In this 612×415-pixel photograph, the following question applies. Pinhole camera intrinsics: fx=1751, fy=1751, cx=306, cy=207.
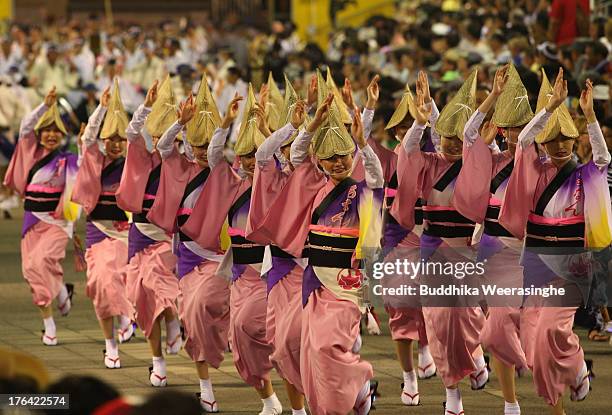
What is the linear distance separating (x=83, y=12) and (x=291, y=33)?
18.2m

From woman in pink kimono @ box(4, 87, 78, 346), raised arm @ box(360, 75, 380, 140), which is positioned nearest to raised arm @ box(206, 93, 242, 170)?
raised arm @ box(360, 75, 380, 140)

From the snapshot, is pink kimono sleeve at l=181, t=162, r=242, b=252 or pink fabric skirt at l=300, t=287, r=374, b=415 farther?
pink kimono sleeve at l=181, t=162, r=242, b=252

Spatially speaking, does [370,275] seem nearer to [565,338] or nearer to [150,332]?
[565,338]

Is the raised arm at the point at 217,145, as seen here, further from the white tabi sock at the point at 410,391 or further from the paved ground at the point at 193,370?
the white tabi sock at the point at 410,391

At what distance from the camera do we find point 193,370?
42.7 feet

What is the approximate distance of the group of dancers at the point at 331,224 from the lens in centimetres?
1011

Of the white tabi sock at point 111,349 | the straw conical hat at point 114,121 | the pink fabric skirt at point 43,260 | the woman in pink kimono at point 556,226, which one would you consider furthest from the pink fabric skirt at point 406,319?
the pink fabric skirt at point 43,260

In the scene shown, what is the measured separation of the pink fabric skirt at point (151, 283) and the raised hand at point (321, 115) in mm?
2764

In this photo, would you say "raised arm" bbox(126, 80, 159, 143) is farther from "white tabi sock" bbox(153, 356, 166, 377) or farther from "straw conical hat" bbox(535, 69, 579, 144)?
"straw conical hat" bbox(535, 69, 579, 144)

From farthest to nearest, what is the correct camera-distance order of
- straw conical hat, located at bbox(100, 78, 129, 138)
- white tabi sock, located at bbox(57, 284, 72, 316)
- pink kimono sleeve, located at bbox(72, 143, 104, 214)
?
white tabi sock, located at bbox(57, 284, 72, 316) < pink kimono sleeve, located at bbox(72, 143, 104, 214) < straw conical hat, located at bbox(100, 78, 129, 138)

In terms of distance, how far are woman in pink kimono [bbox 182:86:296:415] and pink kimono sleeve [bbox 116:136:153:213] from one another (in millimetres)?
1098

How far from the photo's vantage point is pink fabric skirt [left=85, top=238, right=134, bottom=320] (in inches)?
526

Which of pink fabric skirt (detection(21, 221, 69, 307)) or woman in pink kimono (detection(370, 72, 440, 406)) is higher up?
woman in pink kimono (detection(370, 72, 440, 406))

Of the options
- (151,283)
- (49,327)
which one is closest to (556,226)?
(151,283)
